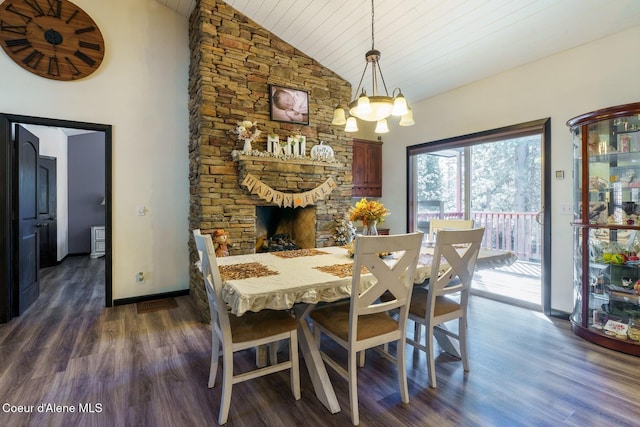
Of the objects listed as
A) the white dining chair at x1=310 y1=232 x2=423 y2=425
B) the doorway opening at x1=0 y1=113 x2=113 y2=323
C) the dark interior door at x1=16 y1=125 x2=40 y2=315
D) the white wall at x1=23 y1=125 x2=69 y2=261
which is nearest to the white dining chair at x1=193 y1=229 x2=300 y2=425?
the white dining chair at x1=310 y1=232 x2=423 y2=425

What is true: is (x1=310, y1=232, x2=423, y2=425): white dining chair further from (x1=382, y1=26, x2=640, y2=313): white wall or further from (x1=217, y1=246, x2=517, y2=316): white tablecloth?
(x1=382, y1=26, x2=640, y2=313): white wall

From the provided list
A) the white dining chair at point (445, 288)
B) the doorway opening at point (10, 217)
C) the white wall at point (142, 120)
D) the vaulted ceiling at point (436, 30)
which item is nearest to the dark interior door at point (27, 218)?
the doorway opening at point (10, 217)

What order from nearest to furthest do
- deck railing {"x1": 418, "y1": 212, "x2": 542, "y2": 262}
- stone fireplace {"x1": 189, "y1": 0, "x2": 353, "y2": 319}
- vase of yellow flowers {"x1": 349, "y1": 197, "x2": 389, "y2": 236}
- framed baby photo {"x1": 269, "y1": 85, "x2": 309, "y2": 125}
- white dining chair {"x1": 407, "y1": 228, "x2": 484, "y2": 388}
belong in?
white dining chair {"x1": 407, "y1": 228, "x2": 484, "y2": 388} < vase of yellow flowers {"x1": 349, "y1": 197, "x2": 389, "y2": 236} < stone fireplace {"x1": 189, "y1": 0, "x2": 353, "y2": 319} < framed baby photo {"x1": 269, "y1": 85, "x2": 309, "y2": 125} < deck railing {"x1": 418, "y1": 212, "x2": 542, "y2": 262}

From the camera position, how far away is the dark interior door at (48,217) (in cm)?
532

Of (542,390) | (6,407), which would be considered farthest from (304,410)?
(6,407)

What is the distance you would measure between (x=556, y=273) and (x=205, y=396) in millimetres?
3427

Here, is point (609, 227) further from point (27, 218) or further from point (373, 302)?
point (27, 218)

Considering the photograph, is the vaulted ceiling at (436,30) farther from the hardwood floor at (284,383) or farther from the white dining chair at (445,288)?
the hardwood floor at (284,383)

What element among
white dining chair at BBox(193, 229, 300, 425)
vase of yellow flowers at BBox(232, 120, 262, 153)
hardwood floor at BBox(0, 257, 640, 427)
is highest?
vase of yellow flowers at BBox(232, 120, 262, 153)

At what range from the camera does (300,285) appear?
167 centimetres

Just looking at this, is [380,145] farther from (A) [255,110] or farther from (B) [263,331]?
(B) [263,331]

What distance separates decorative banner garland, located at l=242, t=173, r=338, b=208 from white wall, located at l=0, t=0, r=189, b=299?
1.12 m

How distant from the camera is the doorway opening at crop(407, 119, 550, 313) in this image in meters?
3.39

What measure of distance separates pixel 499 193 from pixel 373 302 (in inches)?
131
